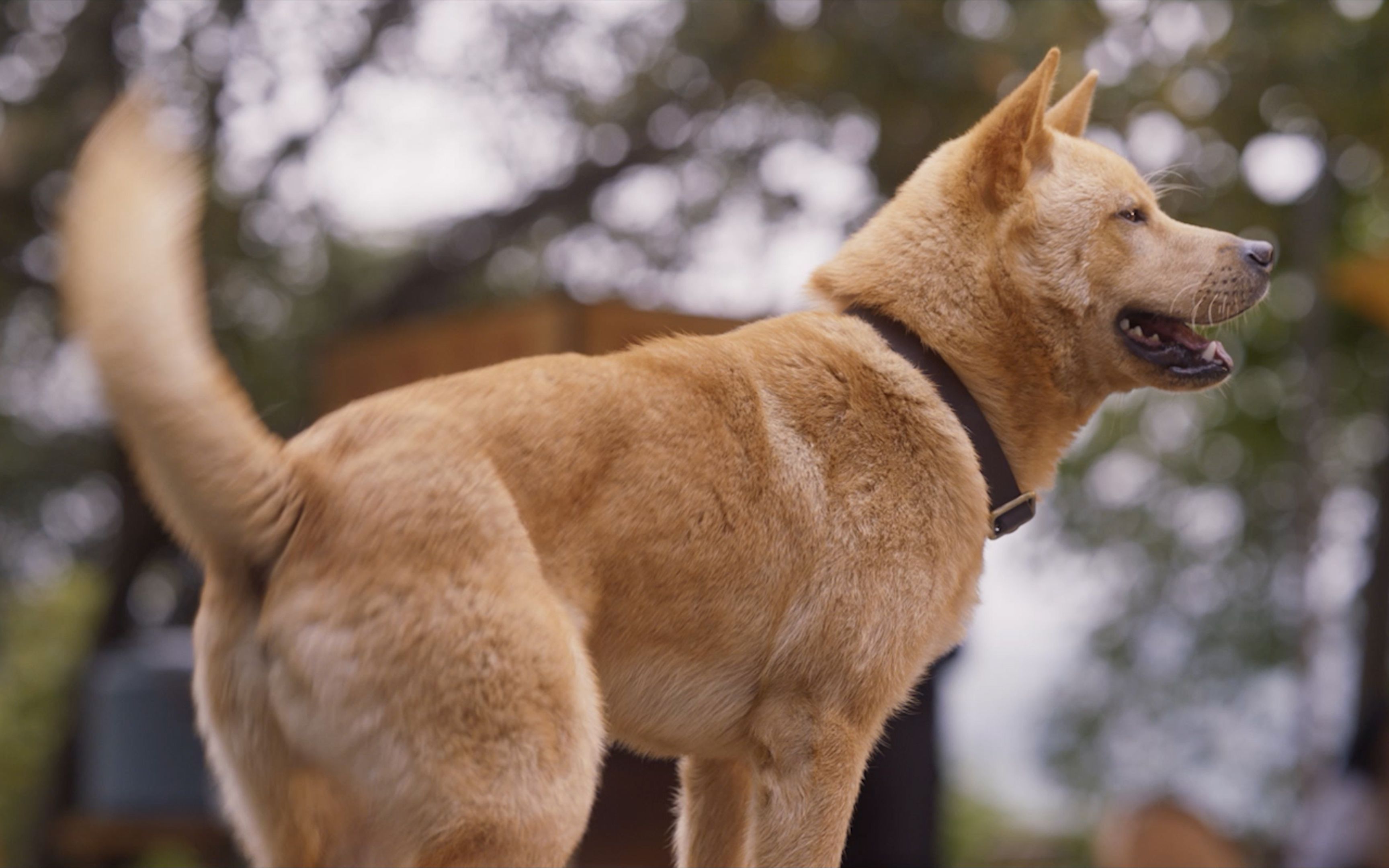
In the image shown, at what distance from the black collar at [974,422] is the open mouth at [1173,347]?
434mm

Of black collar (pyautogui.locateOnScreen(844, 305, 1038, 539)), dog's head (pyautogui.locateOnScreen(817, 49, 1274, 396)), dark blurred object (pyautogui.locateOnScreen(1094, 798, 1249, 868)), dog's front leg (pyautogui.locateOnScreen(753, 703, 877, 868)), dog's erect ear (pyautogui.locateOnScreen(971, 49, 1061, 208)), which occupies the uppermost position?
dog's erect ear (pyautogui.locateOnScreen(971, 49, 1061, 208))

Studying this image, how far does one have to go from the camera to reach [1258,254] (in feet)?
11.1

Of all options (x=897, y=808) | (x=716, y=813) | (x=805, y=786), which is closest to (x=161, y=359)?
(x=805, y=786)

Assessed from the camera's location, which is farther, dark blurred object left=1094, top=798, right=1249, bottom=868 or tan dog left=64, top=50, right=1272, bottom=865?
dark blurred object left=1094, top=798, right=1249, bottom=868

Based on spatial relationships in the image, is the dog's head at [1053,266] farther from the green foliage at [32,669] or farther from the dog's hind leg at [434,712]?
the green foliage at [32,669]

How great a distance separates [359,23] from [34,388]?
19.7ft

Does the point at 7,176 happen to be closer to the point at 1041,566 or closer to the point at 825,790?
the point at 825,790

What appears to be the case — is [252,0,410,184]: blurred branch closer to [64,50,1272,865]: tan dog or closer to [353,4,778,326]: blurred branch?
[353,4,778,326]: blurred branch

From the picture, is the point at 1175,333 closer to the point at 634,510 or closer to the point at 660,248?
the point at 634,510

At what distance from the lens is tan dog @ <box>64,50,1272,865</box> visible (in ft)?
7.52

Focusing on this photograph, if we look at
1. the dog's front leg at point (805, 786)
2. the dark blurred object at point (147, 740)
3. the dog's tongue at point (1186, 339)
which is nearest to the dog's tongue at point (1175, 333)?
the dog's tongue at point (1186, 339)

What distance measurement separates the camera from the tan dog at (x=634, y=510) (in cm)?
229

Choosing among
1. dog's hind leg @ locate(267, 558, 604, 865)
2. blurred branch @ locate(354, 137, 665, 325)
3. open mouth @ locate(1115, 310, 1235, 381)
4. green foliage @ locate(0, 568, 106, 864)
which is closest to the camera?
dog's hind leg @ locate(267, 558, 604, 865)

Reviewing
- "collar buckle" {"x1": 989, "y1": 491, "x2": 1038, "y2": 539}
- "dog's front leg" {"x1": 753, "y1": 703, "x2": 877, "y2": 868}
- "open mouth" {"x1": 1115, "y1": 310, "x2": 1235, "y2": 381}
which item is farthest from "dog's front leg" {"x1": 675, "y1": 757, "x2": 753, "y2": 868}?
"open mouth" {"x1": 1115, "y1": 310, "x2": 1235, "y2": 381}
